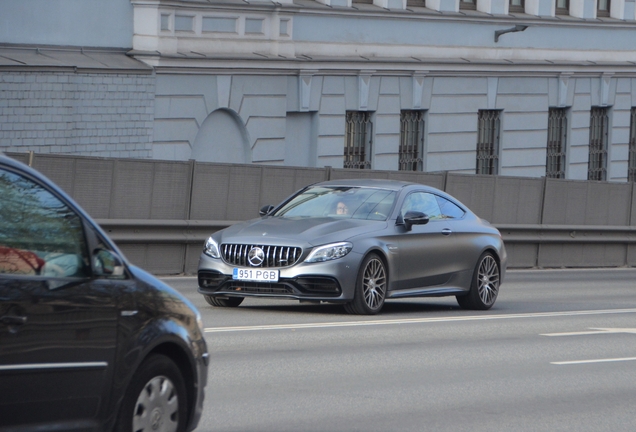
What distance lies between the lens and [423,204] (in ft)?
50.6

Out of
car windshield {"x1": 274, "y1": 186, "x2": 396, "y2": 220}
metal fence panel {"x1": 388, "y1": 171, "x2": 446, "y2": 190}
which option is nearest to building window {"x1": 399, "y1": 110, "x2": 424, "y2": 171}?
metal fence panel {"x1": 388, "y1": 171, "x2": 446, "y2": 190}

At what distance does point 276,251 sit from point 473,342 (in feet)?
7.18

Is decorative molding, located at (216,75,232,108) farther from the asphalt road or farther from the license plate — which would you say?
the license plate

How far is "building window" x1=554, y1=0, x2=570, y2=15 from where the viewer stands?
124ft

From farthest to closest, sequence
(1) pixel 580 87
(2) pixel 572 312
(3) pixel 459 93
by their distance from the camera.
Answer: (1) pixel 580 87 → (3) pixel 459 93 → (2) pixel 572 312

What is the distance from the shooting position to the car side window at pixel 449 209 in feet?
51.8

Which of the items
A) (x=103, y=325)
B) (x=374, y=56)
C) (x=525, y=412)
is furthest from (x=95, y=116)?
(x=103, y=325)

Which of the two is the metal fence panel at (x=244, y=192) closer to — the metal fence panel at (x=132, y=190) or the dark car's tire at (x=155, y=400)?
the metal fence panel at (x=132, y=190)

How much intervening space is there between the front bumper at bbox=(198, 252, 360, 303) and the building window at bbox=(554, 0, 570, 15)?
25786 millimetres

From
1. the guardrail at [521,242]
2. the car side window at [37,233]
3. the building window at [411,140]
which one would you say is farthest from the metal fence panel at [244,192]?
the car side window at [37,233]

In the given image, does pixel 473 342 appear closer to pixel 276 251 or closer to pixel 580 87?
pixel 276 251

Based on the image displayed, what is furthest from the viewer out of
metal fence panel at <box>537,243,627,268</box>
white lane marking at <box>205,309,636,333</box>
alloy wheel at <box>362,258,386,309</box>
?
metal fence panel at <box>537,243,627,268</box>

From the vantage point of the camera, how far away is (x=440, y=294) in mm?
15320

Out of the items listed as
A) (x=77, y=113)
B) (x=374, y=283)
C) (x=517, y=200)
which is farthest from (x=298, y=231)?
(x=517, y=200)
